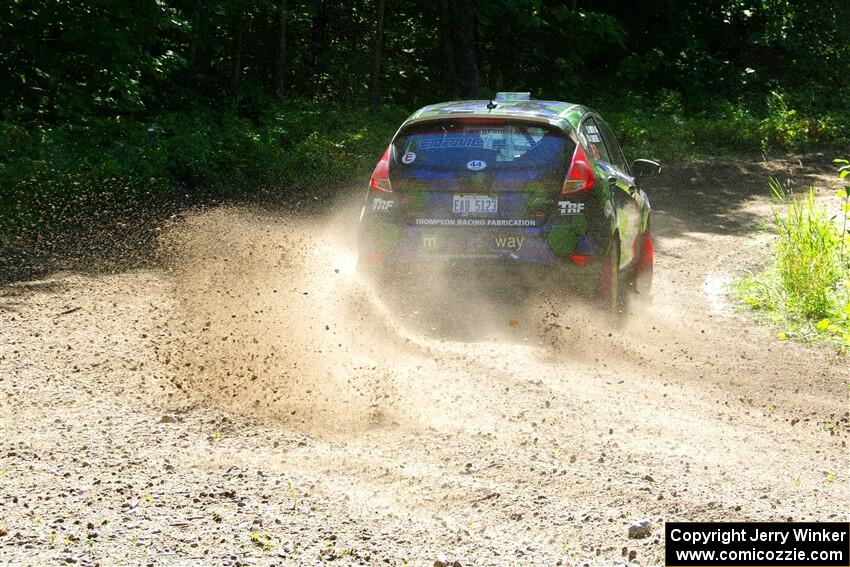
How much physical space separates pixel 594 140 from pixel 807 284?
2470 mm

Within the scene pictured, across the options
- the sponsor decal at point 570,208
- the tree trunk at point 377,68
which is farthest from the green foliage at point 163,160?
the sponsor decal at point 570,208

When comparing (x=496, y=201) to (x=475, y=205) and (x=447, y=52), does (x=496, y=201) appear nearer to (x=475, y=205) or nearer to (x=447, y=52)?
(x=475, y=205)

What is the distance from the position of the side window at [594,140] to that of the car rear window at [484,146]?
45cm

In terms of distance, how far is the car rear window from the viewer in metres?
8.29

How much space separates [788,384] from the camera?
764 centimetres

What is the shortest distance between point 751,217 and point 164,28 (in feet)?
30.9

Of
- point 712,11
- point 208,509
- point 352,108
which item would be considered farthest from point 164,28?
point 712,11

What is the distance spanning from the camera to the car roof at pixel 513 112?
846 centimetres

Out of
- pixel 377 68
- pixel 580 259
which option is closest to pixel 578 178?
pixel 580 259

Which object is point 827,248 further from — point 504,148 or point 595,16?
point 595,16

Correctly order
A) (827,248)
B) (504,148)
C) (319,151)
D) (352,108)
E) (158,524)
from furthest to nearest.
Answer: (352,108) → (319,151) → (827,248) → (504,148) → (158,524)

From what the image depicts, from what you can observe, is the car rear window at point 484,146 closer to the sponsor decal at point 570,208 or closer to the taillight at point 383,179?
the taillight at point 383,179

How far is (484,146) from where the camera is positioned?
8.39 meters

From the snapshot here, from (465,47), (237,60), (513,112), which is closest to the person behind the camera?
(513,112)
